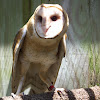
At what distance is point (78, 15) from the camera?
1646mm

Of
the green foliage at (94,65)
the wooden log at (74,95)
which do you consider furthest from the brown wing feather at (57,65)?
the green foliage at (94,65)

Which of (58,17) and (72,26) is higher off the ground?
(58,17)

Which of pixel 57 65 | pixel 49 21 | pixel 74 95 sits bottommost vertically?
pixel 74 95

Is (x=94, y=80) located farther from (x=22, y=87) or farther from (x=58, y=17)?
(x=58, y=17)

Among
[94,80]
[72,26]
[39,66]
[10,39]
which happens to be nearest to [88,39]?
[72,26]

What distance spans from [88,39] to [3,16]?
71 centimetres

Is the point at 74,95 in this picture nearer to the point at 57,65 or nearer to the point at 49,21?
the point at 57,65

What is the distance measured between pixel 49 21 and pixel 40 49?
0.24 meters

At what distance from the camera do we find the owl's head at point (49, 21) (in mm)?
1043

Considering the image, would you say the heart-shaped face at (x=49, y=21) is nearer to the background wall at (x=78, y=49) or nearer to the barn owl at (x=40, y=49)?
the barn owl at (x=40, y=49)

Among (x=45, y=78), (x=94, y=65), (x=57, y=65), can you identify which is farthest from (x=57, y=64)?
(x=94, y=65)

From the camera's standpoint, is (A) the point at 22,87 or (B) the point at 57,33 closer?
(B) the point at 57,33

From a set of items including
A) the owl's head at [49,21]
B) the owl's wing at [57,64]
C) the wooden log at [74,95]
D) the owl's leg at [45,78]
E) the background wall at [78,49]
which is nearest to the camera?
the owl's head at [49,21]

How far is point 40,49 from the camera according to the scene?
1.24m
